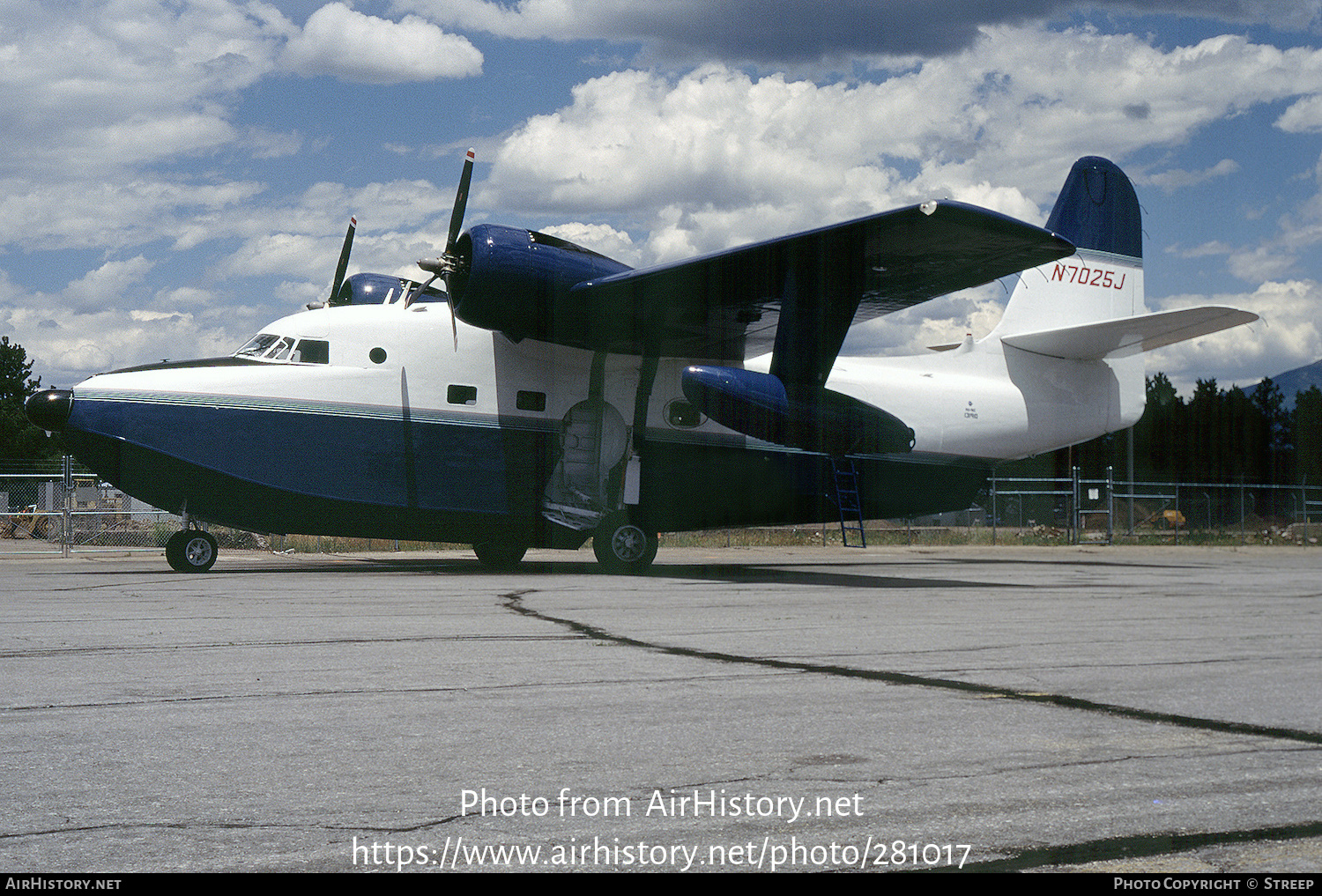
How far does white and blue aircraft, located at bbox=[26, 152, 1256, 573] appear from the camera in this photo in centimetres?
1502

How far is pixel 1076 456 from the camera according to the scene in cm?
6103

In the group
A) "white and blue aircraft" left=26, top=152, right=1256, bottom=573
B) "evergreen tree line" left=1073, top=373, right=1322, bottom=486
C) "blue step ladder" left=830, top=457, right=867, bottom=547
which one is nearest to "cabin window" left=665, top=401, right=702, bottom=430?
"white and blue aircraft" left=26, top=152, right=1256, bottom=573

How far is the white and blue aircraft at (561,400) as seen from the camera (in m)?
15.0

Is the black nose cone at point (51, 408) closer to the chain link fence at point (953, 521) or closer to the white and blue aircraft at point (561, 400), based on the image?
the white and blue aircraft at point (561, 400)

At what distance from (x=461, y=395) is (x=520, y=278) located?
7.14 ft

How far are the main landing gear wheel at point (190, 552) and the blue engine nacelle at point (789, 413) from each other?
719 cm

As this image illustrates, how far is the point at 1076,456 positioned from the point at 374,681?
60.1 metres

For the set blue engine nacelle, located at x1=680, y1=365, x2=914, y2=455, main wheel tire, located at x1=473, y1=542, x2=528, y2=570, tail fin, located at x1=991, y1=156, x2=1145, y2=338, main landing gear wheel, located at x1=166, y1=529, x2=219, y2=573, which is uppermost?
tail fin, located at x1=991, y1=156, x2=1145, y2=338

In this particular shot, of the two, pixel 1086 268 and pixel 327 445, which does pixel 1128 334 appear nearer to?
pixel 1086 268

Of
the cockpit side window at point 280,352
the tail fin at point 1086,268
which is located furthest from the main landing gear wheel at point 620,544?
the tail fin at point 1086,268

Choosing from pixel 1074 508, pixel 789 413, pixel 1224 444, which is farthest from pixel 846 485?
pixel 1224 444

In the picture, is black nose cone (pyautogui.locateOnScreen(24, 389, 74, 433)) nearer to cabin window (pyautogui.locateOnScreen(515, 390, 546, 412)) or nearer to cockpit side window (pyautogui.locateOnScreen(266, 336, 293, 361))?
cockpit side window (pyautogui.locateOnScreen(266, 336, 293, 361))

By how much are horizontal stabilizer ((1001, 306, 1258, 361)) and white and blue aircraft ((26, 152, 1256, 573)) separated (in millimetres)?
79
